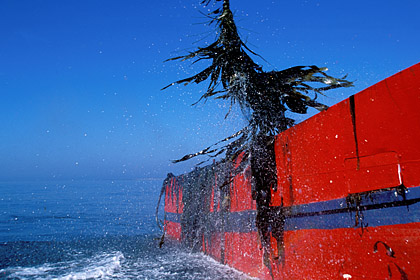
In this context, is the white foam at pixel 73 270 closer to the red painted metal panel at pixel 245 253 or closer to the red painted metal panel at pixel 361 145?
the red painted metal panel at pixel 245 253

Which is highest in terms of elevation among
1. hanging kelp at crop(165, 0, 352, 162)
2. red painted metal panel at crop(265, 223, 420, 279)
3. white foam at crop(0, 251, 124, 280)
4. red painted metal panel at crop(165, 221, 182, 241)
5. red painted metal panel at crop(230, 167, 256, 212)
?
A: hanging kelp at crop(165, 0, 352, 162)

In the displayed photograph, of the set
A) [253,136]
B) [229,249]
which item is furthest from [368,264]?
[229,249]

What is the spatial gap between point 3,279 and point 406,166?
5875mm

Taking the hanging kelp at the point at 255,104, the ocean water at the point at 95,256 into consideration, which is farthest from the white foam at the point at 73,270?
the hanging kelp at the point at 255,104

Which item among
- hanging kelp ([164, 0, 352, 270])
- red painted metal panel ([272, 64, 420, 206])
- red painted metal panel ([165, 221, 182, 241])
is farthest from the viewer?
red painted metal panel ([165, 221, 182, 241])

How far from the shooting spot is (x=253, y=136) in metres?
4.46

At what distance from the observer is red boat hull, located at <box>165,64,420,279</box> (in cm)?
209

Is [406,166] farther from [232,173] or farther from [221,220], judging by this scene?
[221,220]

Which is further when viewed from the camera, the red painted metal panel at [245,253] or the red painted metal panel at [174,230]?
the red painted metal panel at [174,230]

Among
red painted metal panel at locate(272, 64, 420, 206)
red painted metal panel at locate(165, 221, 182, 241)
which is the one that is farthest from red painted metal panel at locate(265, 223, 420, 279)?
red painted metal panel at locate(165, 221, 182, 241)

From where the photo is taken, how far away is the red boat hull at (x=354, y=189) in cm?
209

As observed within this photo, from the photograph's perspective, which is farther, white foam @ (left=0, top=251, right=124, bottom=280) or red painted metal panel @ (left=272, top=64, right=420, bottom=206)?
white foam @ (left=0, top=251, right=124, bottom=280)

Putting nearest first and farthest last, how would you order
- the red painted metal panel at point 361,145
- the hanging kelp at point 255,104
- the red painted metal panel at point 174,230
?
the red painted metal panel at point 361,145
the hanging kelp at point 255,104
the red painted metal panel at point 174,230

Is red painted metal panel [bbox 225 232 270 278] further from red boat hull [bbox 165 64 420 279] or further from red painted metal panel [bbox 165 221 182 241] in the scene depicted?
red painted metal panel [bbox 165 221 182 241]
